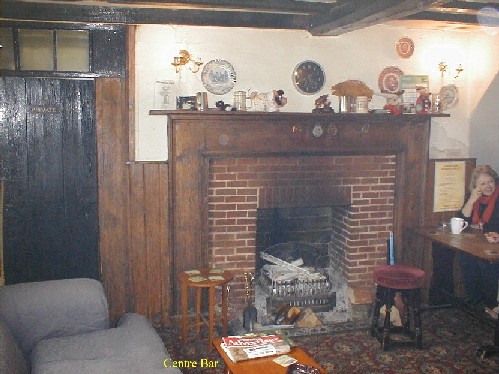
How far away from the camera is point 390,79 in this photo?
476 centimetres

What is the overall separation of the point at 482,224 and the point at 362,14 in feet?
7.41

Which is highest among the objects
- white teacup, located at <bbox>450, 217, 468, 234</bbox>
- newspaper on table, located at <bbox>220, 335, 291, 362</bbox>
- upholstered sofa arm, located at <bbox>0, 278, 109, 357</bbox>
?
white teacup, located at <bbox>450, 217, 468, 234</bbox>

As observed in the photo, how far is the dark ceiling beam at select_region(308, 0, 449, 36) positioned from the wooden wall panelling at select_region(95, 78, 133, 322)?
5.30 feet

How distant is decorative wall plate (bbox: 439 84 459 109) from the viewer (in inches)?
194

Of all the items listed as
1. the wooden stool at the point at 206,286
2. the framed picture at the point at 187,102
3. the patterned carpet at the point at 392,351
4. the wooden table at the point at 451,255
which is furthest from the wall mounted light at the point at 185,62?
the wooden table at the point at 451,255

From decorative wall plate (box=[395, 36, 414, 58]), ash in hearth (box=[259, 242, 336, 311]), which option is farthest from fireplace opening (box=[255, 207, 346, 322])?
decorative wall plate (box=[395, 36, 414, 58])

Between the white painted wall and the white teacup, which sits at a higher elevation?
the white painted wall

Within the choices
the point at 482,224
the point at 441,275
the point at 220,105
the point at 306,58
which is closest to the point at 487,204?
the point at 482,224

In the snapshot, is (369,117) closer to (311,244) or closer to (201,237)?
(311,244)

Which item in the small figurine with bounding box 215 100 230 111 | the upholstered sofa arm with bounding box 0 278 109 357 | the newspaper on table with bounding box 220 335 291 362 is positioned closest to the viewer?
the newspaper on table with bounding box 220 335 291 362

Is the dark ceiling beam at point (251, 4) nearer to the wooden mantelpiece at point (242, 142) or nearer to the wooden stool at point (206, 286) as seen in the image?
the wooden mantelpiece at point (242, 142)

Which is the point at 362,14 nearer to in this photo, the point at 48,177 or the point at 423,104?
the point at 423,104

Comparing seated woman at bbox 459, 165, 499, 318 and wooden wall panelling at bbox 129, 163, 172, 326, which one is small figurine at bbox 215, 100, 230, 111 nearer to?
wooden wall panelling at bbox 129, 163, 172, 326

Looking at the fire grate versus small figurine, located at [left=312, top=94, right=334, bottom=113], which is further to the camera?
the fire grate
